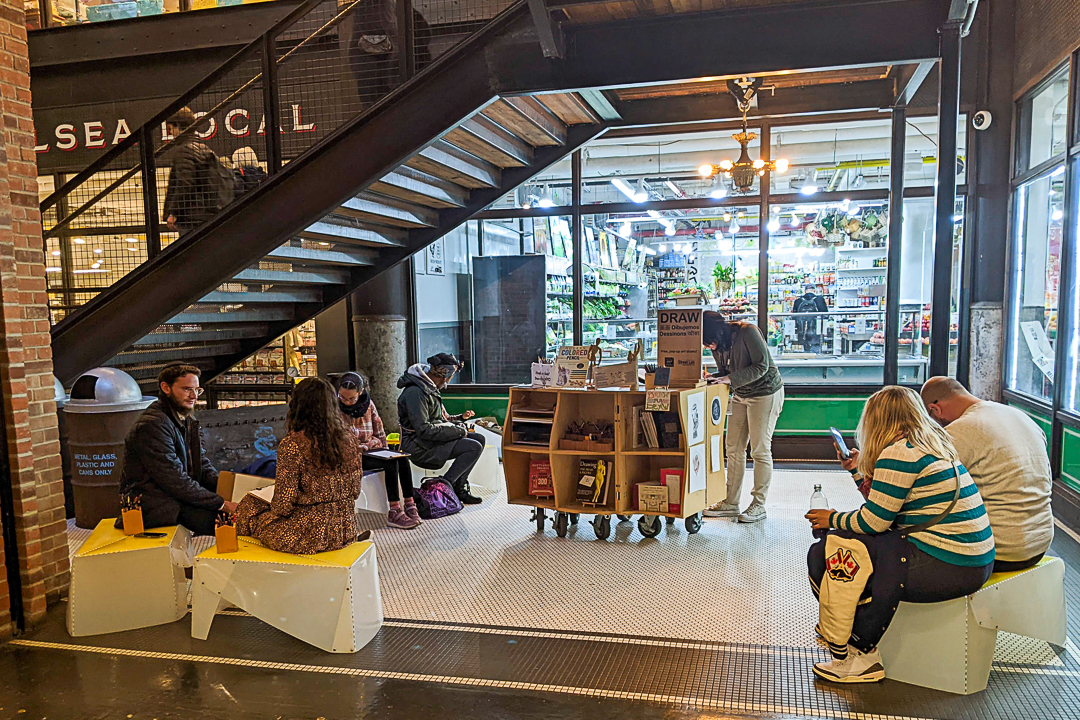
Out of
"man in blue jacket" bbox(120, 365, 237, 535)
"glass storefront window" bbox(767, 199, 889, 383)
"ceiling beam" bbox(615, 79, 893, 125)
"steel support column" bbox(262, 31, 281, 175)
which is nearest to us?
"man in blue jacket" bbox(120, 365, 237, 535)

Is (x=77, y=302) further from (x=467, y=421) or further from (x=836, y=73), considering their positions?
(x=836, y=73)

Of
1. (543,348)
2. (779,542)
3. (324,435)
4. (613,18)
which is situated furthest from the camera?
(543,348)

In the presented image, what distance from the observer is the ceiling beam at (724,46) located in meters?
4.49

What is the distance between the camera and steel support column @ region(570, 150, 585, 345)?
317 inches

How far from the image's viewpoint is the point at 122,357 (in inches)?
237

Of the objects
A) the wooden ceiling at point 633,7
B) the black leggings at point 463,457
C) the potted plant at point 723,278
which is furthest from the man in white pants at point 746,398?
the potted plant at point 723,278

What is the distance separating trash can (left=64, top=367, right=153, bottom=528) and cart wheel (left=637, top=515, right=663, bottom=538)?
3.91m

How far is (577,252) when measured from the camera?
8.16 metres

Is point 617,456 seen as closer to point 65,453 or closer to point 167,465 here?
point 167,465

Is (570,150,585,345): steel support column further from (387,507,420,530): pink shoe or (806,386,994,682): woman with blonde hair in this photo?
(806,386,994,682): woman with blonde hair

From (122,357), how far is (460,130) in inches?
134

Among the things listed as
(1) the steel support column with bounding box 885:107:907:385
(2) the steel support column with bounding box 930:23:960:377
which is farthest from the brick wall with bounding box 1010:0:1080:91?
(2) the steel support column with bounding box 930:23:960:377

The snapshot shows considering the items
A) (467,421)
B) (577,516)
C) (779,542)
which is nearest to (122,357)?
(467,421)

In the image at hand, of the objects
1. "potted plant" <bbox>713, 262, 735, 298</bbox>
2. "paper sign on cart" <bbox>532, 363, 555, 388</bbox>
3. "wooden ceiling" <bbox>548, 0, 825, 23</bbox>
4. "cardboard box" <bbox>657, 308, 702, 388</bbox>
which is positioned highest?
"wooden ceiling" <bbox>548, 0, 825, 23</bbox>
